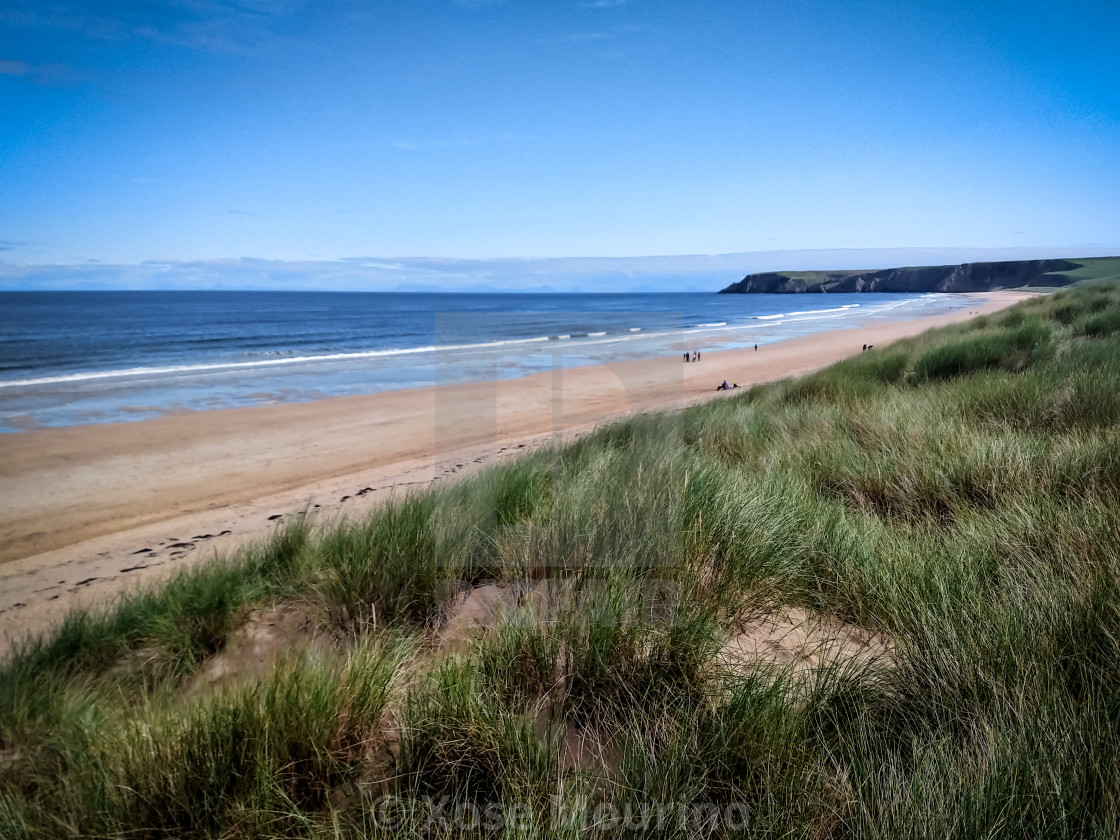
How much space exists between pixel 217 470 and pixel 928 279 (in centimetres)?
17387

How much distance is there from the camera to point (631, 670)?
7.76ft

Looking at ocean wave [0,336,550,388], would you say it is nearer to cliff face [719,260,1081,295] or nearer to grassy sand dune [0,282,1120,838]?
grassy sand dune [0,282,1120,838]

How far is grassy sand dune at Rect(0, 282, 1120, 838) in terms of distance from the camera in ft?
5.68

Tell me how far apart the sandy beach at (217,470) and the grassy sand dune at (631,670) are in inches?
79.5

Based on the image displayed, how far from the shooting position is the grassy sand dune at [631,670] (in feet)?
5.68

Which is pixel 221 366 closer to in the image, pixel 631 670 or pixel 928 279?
pixel 631 670

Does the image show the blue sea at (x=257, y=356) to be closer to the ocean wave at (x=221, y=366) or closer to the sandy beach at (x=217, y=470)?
the ocean wave at (x=221, y=366)

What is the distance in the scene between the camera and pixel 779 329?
1597 inches

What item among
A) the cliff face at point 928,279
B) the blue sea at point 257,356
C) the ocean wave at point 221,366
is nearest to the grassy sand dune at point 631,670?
the blue sea at point 257,356

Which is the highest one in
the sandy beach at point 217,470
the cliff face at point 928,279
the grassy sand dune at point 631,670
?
the cliff face at point 928,279

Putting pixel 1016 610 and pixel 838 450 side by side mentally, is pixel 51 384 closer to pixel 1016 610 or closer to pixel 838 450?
pixel 838 450

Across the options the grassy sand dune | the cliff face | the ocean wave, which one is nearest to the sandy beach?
the grassy sand dune

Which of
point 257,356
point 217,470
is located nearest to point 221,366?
point 257,356

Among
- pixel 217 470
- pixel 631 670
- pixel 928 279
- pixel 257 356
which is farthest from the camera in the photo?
pixel 928 279
